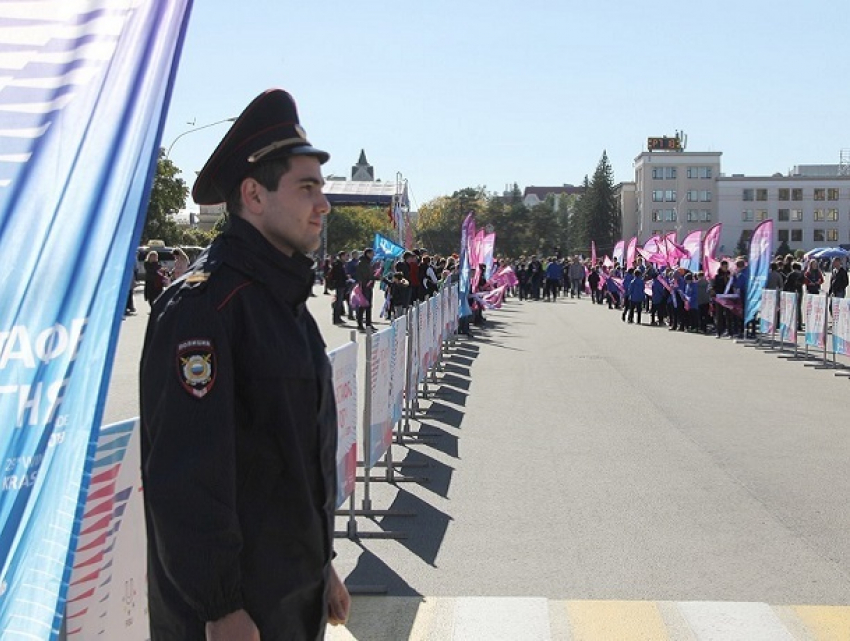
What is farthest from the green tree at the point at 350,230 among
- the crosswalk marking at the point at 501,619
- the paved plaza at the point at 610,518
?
the crosswalk marking at the point at 501,619

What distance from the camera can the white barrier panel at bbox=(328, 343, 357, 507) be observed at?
24.0 feet

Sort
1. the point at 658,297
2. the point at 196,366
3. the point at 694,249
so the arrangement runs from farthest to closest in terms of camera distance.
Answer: the point at 694,249
the point at 658,297
the point at 196,366

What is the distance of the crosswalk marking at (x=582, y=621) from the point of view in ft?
19.4

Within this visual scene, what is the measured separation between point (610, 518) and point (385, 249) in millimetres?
23824

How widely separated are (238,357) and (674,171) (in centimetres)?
16423

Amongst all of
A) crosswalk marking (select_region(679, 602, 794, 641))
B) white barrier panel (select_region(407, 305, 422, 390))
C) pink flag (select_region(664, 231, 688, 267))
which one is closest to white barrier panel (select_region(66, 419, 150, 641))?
crosswalk marking (select_region(679, 602, 794, 641))

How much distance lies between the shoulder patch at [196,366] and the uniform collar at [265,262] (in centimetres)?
25

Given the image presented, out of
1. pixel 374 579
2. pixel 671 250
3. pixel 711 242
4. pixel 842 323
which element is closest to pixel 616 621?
pixel 374 579

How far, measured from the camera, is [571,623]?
6.13 meters

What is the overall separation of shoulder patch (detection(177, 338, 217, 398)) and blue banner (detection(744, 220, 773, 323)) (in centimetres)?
2420

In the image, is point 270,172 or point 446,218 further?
point 446,218

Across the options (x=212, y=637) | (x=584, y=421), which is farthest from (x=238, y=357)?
(x=584, y=421)

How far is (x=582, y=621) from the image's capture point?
6.15m

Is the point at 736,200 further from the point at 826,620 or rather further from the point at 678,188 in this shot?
the point at 826,620
